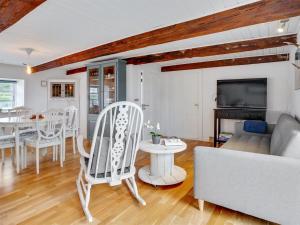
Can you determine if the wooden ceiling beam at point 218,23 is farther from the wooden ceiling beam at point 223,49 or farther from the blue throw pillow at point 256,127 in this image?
the blue throw pillow at point 256,127

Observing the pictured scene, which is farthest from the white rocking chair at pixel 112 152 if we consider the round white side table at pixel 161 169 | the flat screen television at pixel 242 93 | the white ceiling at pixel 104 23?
the flat screen television at pixel 242 93

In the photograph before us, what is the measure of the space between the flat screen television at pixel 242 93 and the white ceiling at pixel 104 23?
1531 mm

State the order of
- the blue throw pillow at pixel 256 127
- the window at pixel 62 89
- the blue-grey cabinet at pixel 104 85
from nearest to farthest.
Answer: the blue throw pillow at pixel 256 127 → the blue-grey cabinet at pixel 104 85 → the window at pixel 62 89

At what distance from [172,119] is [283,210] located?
4.13 m

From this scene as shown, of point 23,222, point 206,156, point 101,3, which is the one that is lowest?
point 23,222

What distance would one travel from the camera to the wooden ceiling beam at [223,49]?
2908 millimetres

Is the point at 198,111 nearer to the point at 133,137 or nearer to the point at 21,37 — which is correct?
the point at 133,137

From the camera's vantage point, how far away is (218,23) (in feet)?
6.95

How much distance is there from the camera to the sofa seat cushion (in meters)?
2.59

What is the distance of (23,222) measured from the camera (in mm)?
1712

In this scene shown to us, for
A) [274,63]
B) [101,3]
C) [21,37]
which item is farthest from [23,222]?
[274,63]

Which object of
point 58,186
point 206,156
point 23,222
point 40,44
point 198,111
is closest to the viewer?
point 23,222

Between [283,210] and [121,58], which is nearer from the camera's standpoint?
[283,210]

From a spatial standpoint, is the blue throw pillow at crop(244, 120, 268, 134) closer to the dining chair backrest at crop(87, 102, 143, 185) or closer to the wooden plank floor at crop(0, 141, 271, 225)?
the wooden plank floor at crop(0, 141, 271, 225)
